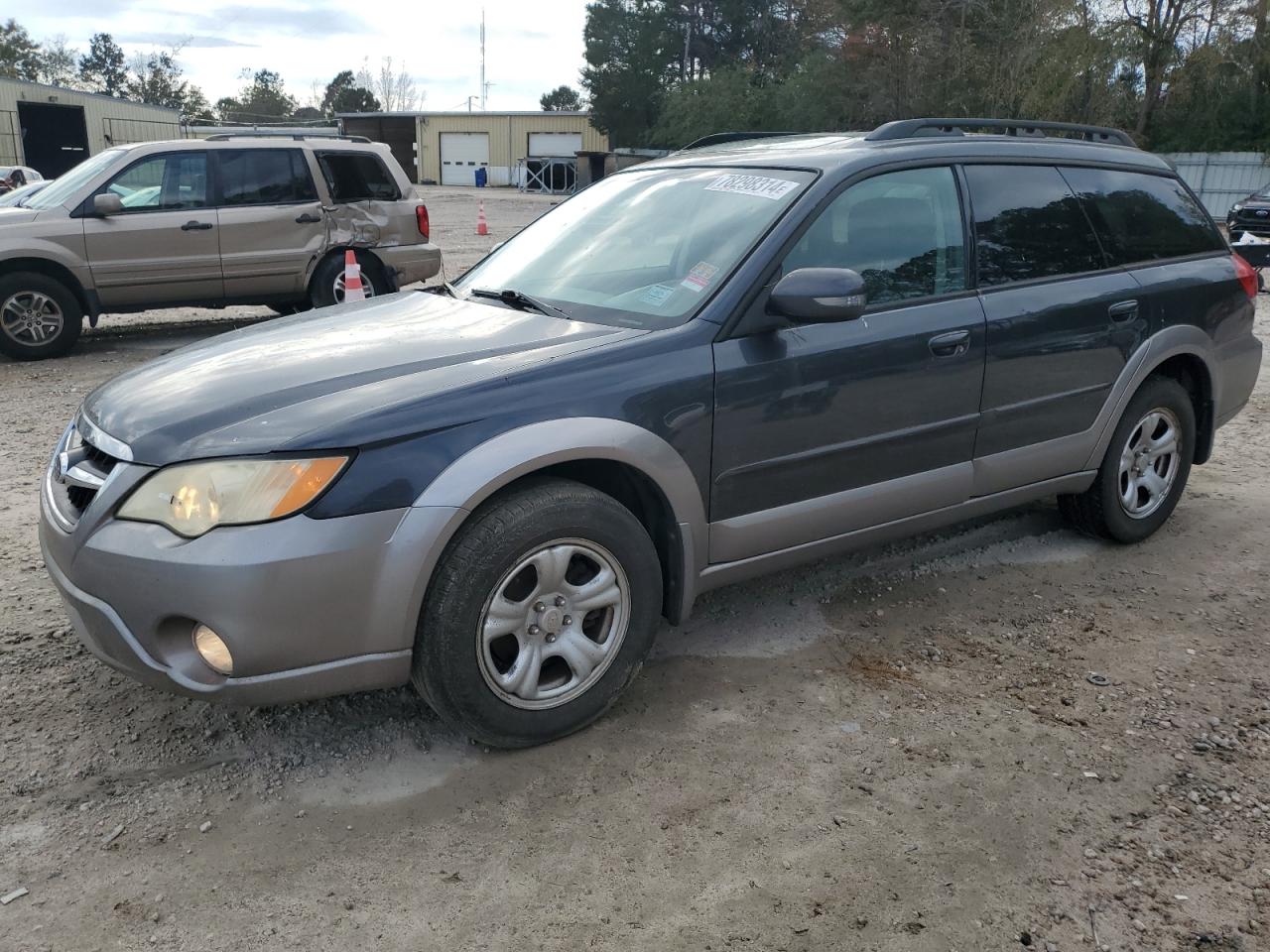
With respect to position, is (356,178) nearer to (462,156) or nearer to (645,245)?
(645,245)

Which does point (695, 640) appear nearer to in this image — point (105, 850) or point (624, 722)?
point (624, 722)

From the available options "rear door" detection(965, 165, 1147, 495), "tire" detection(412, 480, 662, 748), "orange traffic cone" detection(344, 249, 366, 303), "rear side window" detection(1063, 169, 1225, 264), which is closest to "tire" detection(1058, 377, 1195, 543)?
"rear door" detection(965, 165, 1147, 495)

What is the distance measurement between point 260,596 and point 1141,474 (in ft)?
12.6

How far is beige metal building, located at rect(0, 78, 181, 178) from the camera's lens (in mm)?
36500

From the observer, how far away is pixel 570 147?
198ft

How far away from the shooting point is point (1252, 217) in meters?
19.4

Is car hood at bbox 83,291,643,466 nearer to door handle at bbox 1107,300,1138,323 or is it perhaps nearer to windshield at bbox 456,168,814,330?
windshield at bbox 456,168,814,330

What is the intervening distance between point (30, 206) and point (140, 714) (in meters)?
7.03

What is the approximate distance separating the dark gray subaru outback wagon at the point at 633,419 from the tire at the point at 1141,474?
0.6 inches

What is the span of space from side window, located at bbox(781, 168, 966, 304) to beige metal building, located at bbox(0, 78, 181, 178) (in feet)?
132

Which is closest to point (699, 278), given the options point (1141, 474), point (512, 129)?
point (1141, 474)

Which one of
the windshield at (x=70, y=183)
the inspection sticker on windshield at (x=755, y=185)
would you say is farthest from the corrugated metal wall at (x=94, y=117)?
the inspection sticker on windshield at (x=755, y=185)

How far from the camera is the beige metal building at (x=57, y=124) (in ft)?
120

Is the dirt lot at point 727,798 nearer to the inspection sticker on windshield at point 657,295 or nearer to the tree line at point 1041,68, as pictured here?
the inspection sticker on windshield at point 657,295
